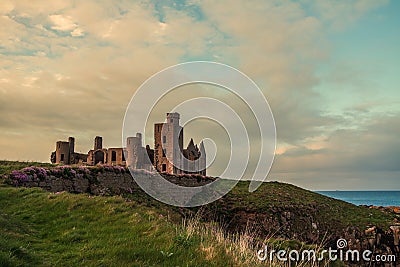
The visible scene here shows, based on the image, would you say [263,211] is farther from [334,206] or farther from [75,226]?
[75,226]

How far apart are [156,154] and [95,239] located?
55.6 m

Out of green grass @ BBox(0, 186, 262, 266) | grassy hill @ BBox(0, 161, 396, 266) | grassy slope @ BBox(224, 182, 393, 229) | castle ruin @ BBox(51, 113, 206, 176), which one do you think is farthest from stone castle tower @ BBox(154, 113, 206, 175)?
green grass @ BBox(0, 186, 262, 266)

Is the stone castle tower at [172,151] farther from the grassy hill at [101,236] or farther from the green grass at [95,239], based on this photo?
the green grass at [95,239]

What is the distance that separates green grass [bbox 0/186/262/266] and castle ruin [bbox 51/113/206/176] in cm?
4462

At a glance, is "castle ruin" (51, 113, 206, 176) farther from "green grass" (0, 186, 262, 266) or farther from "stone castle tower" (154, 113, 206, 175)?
"green grass" (0, 186, 262, 266)

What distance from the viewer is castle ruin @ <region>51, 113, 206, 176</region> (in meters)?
62.2

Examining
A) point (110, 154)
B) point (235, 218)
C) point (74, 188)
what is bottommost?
point (235, 218)

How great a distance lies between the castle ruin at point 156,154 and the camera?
204ft

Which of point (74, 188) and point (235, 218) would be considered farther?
point (235, 218)

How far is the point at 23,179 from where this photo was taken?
2441 centimetres

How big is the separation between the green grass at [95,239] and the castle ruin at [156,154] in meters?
44.6

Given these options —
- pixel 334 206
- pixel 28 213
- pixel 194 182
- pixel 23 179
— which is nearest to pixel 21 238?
pixel 28 213

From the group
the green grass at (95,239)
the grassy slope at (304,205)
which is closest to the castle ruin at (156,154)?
the grassy slope at (304,205)

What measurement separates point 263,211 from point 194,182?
9.57m
